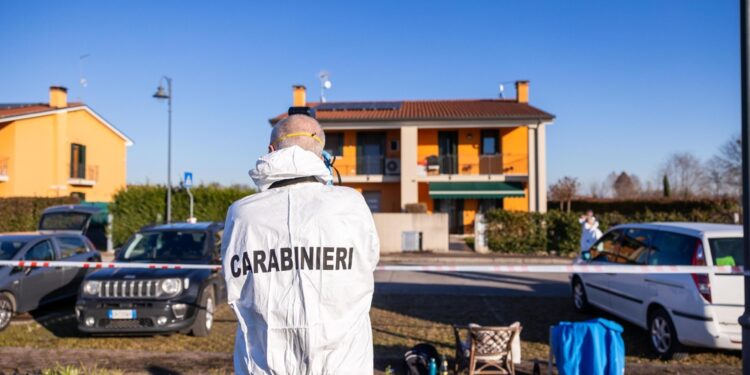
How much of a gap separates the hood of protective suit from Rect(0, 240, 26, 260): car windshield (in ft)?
28.7

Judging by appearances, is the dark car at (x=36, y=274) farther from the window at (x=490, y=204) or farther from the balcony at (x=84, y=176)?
the balcony at (x=84, y=176)

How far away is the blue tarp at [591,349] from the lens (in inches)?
192

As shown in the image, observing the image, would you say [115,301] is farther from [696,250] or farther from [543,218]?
[543,218]

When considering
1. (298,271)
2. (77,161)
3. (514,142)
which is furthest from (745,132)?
(77,161)

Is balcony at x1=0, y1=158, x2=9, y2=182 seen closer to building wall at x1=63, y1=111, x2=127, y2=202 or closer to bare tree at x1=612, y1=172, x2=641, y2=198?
building wall at x1=63, y1=111, x2=127, y2=202

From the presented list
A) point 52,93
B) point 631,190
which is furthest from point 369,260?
point 631,190

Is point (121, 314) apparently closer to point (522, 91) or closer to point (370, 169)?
point (370, 169)

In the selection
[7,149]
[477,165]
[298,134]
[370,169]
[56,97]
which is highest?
[56,97]

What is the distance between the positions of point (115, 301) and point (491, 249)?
1651 cm

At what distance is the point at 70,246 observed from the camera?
1035 centimetres

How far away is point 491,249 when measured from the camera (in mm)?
21500

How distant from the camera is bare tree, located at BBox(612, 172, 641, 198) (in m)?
62.6

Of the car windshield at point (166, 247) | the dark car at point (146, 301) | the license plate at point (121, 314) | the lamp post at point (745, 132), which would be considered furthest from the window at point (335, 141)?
the lamp post at point (745, 132)

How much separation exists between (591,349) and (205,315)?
5114 millimetres
